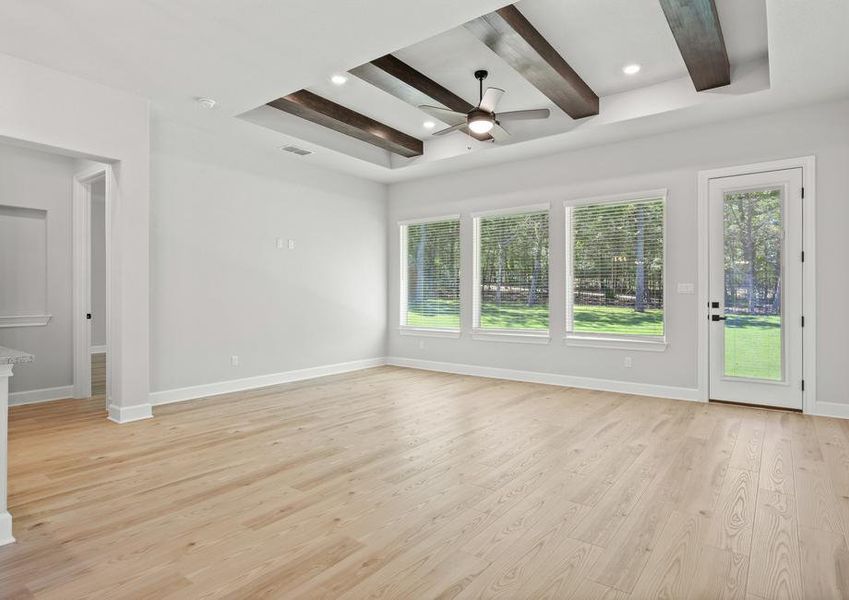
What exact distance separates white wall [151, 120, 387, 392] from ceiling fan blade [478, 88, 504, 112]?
2996mm

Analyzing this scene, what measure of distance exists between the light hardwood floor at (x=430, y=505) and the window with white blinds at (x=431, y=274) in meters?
2.86

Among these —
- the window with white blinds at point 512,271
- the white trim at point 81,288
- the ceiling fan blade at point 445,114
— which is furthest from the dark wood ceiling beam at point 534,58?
the white trim at point 81,288

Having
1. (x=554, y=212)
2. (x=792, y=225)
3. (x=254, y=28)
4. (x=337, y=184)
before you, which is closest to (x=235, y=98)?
(x=254, y=28)

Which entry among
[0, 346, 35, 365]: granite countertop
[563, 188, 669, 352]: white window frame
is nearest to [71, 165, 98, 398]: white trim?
[0, 346, 35, 365]: granite countertop

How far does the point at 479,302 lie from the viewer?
23.0 ft

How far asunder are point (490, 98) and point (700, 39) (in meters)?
1.67

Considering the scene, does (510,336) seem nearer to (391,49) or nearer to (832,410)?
(832,410)

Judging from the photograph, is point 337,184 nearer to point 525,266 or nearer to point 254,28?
point 525,266

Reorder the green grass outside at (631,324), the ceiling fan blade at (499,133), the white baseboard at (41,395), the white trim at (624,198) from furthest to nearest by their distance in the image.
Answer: the white trim at (624,198)
the white baseboard at (41,395)
the ceiling fan blade at (499,133)
the green grass outside at (631,324)

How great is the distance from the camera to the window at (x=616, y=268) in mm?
5516

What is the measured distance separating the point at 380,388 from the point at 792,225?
15.5ft

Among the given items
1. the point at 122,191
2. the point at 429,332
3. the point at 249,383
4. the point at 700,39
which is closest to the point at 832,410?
the point at 700,39

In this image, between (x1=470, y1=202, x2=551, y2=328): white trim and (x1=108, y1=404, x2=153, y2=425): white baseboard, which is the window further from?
(x1=108, y1=404, x2=153, y2=425): white baseboard

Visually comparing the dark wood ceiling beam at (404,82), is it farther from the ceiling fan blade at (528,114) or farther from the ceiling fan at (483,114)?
the ceiling fan blade at (528,114)
